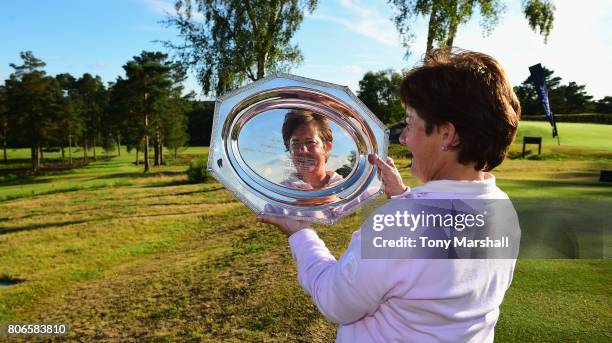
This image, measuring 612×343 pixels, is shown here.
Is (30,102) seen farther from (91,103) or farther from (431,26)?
(431,26)

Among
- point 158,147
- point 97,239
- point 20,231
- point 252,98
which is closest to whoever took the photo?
point 252,98

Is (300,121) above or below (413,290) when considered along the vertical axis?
above

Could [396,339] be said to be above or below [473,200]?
below

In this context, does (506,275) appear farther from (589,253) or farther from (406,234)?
(589,253)

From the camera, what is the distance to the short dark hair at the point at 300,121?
2.47 meters

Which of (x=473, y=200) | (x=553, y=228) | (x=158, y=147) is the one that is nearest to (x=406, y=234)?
(x=473, y=200)

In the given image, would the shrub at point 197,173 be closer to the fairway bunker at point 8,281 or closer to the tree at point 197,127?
the fairway bunker at point 8,281

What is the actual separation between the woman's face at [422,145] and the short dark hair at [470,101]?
0.03 m

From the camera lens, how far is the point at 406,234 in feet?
4.84

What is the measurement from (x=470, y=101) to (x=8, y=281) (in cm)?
1043

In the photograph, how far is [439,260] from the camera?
146 centimetres

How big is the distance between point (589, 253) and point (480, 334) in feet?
21.4

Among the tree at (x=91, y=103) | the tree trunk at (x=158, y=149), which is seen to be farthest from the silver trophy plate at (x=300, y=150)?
the tree at (x=91, y=103)

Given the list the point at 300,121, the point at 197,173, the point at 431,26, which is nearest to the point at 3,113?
the point at 197,173
